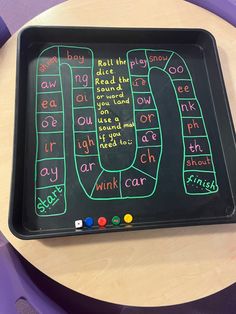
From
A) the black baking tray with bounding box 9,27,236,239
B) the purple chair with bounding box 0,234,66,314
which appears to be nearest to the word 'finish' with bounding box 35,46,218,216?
the black baking tray with bounding box 9,27,236,239

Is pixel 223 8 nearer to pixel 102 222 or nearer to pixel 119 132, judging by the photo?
pixel 119 132

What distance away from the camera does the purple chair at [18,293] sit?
79cm

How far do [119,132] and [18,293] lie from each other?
50 cm

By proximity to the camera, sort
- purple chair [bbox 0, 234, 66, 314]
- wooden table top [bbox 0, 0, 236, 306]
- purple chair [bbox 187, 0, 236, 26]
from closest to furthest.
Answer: wooden table top [bbox 0, 0, 236, 306], purple chair [bbox 0, 234, 66, 314], purple chair [bbox 187, 0, 236, 26]

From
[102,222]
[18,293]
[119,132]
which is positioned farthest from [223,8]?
[18,293]

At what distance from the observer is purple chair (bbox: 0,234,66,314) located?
2.60ft

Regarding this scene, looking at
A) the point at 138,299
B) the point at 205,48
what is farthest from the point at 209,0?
the point at 138,299

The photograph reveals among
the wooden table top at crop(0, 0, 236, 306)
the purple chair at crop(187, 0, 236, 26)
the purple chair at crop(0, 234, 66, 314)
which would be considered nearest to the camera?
the wooden table top at crop(0, 0, 236, 306)

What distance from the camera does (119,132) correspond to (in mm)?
802

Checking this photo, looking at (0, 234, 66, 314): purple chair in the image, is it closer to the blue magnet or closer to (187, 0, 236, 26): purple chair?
the blue magnet

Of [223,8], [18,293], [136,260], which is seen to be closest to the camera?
[136,260]

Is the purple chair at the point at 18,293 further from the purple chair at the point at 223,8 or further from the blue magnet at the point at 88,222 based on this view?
the purple chair at the point at 223,8

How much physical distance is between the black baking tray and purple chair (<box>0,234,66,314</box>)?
202mm

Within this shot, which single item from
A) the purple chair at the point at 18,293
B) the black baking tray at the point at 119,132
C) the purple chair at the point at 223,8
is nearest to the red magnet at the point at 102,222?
the black baking tray at the point at 119,132
